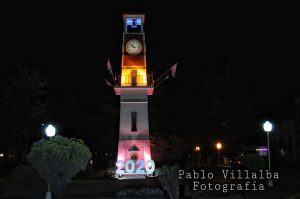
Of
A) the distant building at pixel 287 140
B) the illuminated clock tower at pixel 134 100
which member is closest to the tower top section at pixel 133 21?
the illuminated clock tower at pixel 134 100

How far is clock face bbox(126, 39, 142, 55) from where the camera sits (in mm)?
29812

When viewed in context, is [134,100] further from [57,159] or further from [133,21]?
[57,159]

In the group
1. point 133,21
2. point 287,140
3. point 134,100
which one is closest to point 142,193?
point 134,100

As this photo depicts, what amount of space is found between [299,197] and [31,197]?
1240cm

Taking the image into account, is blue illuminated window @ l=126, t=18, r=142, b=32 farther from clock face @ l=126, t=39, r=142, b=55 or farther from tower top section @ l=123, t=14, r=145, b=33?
clock face @ l=126, t=39, r=142, b=55

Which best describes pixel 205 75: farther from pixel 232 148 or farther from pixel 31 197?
pixel 31 197

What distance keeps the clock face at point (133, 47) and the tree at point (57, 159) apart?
1269 cm

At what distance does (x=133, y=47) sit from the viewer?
2983 centimetres

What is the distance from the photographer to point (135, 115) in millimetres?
29719

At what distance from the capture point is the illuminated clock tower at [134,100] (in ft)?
94.5

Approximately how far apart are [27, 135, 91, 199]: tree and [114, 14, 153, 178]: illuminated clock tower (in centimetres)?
1044

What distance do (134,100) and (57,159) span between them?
1267cm

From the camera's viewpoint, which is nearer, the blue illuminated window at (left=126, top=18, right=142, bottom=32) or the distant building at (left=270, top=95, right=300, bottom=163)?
the blue illuminated window at (left=126, top=18, right=142, bottom=32)

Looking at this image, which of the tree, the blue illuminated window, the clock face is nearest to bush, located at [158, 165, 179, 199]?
the tree
